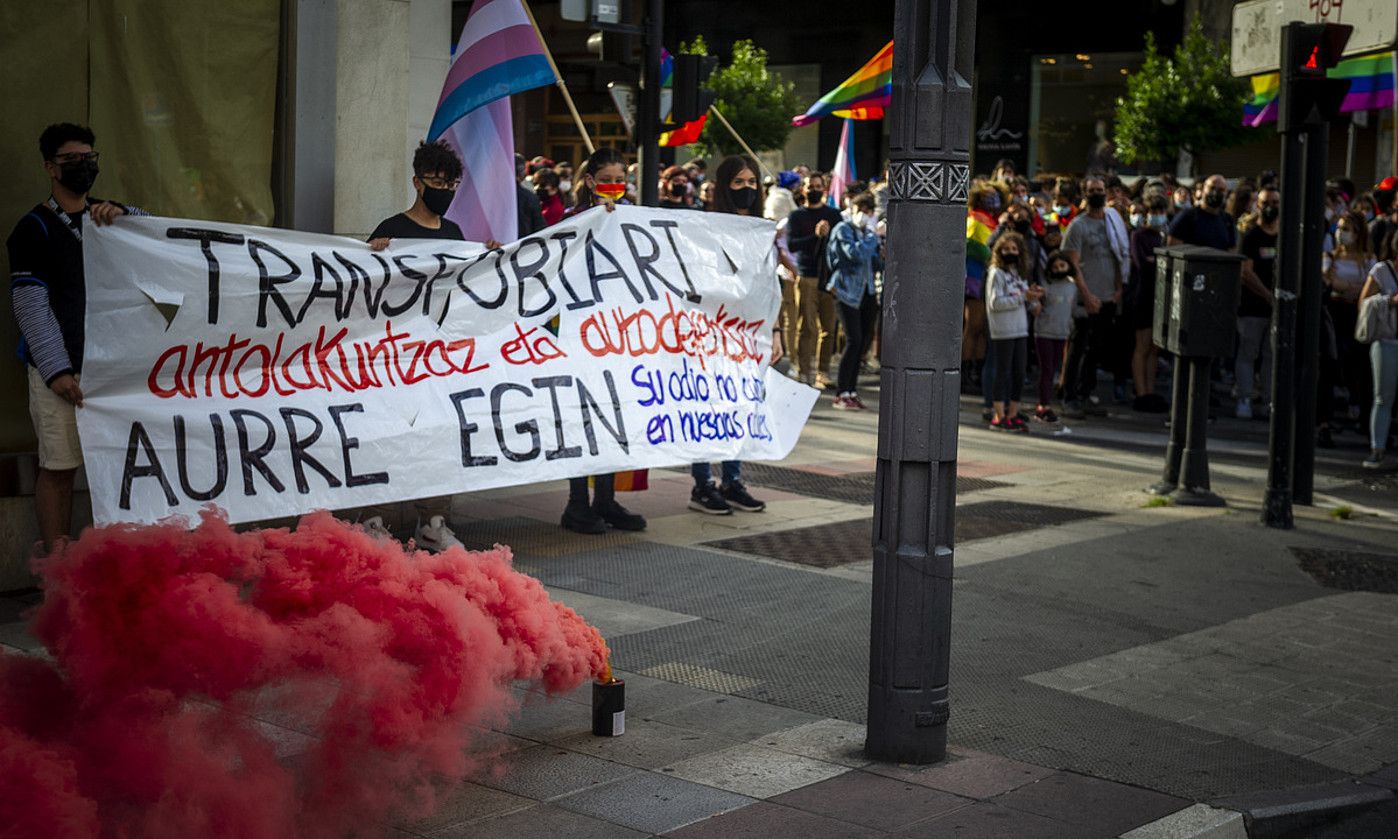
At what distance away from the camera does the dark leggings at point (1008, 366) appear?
1370 cm

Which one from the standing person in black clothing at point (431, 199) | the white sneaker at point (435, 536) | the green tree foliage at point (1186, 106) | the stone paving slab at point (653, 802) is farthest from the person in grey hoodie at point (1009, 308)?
the green tree foliage at point (1186, 106)

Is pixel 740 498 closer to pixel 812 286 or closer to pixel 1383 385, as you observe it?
pixel 1383 385

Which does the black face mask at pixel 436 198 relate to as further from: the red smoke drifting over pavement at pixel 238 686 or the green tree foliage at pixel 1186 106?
the green tree foliage at pixel 1186 106

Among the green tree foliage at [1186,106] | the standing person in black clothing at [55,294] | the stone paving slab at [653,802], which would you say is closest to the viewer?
the stone paving slab at [653,802]

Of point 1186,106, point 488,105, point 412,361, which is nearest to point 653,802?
point 412,361

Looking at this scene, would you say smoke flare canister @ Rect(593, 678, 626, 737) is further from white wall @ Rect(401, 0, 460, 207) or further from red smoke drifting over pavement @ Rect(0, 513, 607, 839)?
white wall @ Rect(401, 0, 460, 207)

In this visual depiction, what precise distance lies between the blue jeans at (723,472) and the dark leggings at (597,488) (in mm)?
793

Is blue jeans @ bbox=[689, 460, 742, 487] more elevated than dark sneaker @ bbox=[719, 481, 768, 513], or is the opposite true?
blue jeans @ bbox=[689, 460, 742, 487]

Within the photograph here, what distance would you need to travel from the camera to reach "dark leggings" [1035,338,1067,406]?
46.8ft

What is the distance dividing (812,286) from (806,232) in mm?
628

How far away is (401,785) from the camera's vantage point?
176 inches

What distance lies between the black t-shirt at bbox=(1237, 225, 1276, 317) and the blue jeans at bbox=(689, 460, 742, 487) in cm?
737

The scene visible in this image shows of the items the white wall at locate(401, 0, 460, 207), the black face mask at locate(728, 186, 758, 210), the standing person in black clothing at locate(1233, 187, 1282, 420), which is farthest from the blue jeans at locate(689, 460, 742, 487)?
the standing person in black clothing at locate(1233, 187, 1282, 420)

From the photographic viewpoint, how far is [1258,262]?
50.4 feet
